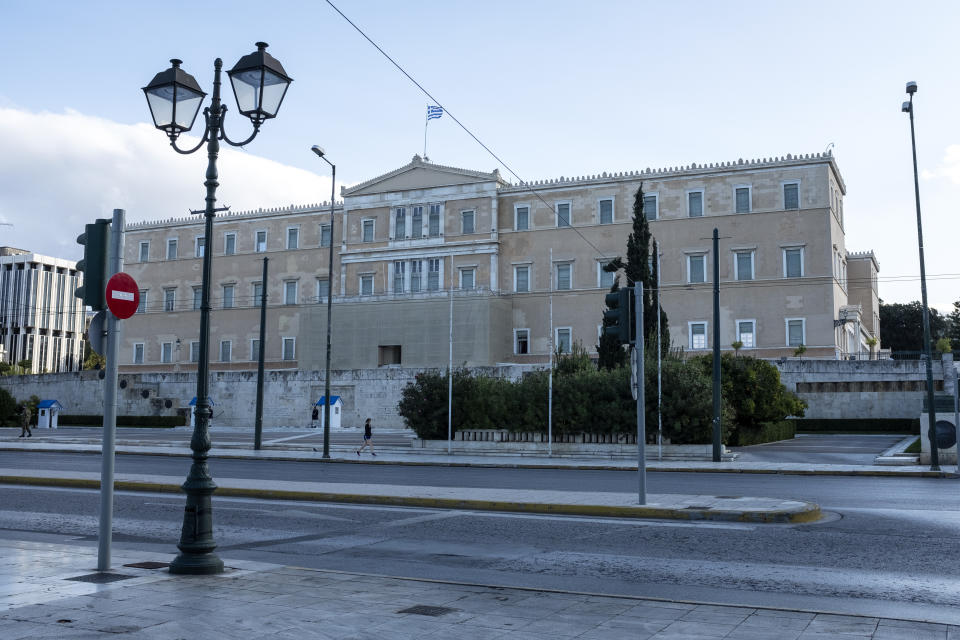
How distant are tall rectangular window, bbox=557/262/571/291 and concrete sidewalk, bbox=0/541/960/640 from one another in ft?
182

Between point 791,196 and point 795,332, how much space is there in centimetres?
891

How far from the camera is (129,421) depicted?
203ft

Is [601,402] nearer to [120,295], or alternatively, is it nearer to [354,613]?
[120,295]

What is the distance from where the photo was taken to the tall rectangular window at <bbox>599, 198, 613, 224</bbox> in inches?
2418

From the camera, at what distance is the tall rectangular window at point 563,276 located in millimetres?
62812

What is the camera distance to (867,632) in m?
6.12

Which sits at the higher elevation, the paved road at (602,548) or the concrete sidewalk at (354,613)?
the concrete sidewalk at (354,613)

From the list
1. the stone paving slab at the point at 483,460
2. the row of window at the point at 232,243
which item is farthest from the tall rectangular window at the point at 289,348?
the stone paving slab at the point at 483,460

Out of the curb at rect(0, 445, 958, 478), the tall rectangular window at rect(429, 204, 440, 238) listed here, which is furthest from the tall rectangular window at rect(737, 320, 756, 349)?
the curb at rect(0, 445, 958, 478)

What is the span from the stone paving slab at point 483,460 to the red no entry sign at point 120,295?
61.7ft

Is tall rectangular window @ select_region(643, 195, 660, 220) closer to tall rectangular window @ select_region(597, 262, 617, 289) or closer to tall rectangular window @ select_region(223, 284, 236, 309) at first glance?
tall rectangular window @ select_region(597, 262, 617, 289)

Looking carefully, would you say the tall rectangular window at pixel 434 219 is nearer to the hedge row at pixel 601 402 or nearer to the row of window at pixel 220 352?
the row of window at pixel 220 352

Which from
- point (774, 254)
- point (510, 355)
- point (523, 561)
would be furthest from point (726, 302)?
point (523, 561)

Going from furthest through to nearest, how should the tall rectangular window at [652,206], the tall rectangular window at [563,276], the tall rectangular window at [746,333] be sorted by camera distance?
the tall rectangular window at [563,276] < the tall rectangular window at [652,206] < the tall rectangular window at [746,333]
